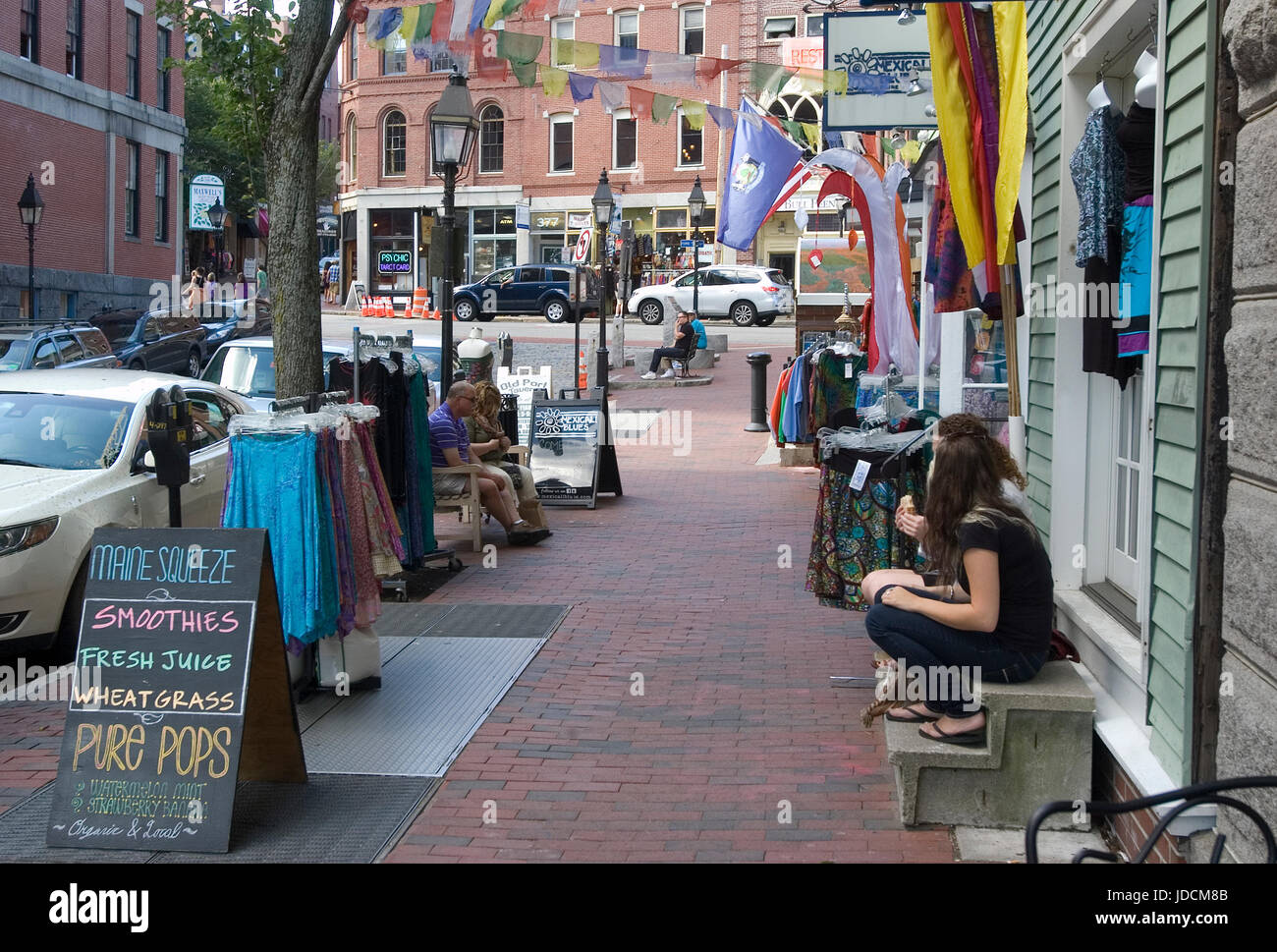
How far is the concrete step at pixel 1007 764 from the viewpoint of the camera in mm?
5000

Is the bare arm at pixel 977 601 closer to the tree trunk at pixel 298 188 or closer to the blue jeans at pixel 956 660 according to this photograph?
the blue jeans at pixel 956 660

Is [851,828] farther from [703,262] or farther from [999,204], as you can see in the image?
[703,262]

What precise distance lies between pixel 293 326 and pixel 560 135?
132 ft

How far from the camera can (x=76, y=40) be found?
34.0 meters

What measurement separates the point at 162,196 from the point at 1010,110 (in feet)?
126

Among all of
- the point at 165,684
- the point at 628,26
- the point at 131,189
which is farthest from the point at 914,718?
the point at 628,26

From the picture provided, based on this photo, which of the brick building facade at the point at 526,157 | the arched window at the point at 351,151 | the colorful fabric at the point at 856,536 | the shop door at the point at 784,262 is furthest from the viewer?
the arched window at the point at 351,151

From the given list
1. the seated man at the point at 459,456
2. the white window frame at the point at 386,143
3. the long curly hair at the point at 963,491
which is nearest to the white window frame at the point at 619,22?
the white window frame at the point at 386,143

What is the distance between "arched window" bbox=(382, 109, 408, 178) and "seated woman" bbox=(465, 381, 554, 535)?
135 feet

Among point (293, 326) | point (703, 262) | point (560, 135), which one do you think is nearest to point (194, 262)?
point (560, 135)

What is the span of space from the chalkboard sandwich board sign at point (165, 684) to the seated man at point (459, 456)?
5.60 m

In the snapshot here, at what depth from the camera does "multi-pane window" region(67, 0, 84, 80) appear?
110ft

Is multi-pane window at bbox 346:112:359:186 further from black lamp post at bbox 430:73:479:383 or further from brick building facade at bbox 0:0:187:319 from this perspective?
black lamp post at bbox 430:73:479:383

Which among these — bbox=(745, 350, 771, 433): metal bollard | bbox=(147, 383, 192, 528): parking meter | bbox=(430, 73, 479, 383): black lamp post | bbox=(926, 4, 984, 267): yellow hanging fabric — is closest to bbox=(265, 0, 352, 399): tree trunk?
bbox=(147, 383, 192, 528): parking meter
